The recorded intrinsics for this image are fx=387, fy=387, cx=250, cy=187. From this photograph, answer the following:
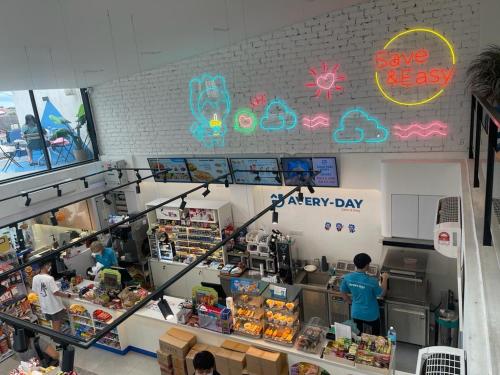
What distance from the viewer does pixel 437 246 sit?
405cm

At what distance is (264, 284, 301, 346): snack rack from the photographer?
5.41 metres

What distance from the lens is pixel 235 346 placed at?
18.4 ft

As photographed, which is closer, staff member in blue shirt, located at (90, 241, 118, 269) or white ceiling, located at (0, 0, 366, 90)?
white ceiling, located at (0, 0, 366, 90)

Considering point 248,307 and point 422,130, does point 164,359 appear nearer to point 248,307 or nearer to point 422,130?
point 248,307

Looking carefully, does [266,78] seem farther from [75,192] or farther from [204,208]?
[75,192]

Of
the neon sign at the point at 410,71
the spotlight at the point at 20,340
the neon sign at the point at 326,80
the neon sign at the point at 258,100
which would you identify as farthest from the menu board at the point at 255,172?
the spotlight at the point at 20,340

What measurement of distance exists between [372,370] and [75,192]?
7438 millimetres

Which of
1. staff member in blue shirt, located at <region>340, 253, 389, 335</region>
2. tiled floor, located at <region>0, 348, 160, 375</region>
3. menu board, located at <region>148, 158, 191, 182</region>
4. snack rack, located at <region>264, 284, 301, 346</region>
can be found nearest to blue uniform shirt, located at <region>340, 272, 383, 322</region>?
staff member in blue shirt, located at <region>340, 253, 389, 335</region>

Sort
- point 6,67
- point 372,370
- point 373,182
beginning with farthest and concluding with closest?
1. point 373,182
2. point 6,67
3. point 372,370

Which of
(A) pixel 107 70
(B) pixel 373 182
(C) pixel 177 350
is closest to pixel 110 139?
(A) pixel 107 70

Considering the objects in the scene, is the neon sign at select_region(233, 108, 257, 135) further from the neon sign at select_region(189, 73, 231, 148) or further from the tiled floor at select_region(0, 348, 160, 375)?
the tiled floor at select_region(0, 348, 160, 375)

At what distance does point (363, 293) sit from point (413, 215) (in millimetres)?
1644

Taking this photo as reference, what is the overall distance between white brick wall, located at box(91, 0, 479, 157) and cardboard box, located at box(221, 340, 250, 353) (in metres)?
3.65

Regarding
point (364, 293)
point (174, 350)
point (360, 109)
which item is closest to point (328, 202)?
point (360, 109)
